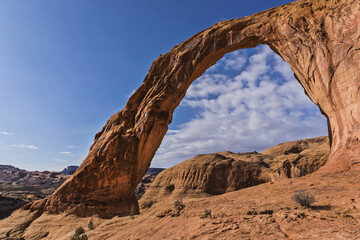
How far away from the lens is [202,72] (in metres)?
19.1

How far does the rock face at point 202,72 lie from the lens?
10.4 m

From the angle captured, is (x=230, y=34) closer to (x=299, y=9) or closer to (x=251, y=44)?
(x=251, y=44)

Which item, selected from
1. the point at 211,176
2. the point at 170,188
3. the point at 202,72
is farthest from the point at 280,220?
the point at 170,188

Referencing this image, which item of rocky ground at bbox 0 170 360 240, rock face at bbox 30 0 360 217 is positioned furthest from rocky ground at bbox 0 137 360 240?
rock face at bbox 30 0 360 217

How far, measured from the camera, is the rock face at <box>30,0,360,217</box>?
1043 centimetres

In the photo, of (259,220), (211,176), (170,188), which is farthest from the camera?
(170,188)

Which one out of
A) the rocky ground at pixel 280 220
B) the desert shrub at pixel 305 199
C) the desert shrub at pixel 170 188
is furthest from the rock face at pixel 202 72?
the desert shrub at pixel 170 188

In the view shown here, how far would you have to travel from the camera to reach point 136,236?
6.67 metres

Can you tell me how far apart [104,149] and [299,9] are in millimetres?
18636

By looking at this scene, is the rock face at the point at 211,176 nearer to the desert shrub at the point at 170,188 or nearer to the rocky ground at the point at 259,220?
the desert shrub at the point at 170,188

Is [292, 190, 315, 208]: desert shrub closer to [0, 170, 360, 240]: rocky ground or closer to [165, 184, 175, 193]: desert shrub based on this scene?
[0, 170, 360, 240]: rocky ground

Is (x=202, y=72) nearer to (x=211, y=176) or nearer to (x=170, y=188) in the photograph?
(x=211, y=176)

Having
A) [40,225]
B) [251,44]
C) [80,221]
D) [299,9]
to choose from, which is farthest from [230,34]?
[40,225]

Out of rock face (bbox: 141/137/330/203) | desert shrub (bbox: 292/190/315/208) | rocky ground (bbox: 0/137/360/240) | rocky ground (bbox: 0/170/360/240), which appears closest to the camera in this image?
rocky ground (bbox: 0/170/360/240)
